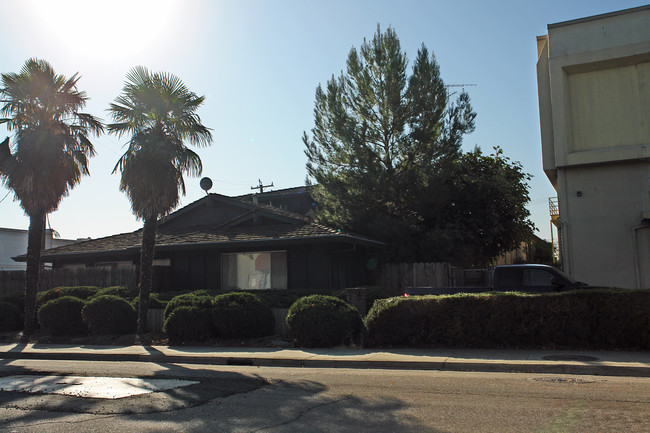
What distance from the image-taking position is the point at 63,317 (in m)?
16.8

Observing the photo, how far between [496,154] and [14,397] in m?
24.0

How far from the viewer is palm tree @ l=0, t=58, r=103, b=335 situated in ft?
57.4

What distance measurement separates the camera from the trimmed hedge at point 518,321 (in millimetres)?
11156

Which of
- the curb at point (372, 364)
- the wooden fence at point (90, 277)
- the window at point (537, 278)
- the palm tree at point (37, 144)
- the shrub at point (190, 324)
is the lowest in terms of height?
the curb at point (372, 364)

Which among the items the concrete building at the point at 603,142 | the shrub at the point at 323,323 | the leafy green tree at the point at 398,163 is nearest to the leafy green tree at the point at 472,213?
the leafy green tree at the point at 398,163

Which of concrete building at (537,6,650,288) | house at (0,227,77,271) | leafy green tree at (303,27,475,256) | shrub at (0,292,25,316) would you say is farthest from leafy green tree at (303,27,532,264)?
house at (0,227,77,271)

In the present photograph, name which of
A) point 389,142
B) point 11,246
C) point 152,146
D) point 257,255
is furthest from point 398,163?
point 11,246

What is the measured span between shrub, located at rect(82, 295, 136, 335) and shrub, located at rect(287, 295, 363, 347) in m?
5.75

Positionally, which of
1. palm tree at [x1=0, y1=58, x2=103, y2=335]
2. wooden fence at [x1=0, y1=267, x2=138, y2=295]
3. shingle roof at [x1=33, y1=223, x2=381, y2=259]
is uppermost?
palm tree at [x1=0, y1=58, x2=103, y2=335]

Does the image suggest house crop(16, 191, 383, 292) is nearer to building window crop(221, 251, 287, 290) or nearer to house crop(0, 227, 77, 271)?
building window crop(221, 251, 287, 290)

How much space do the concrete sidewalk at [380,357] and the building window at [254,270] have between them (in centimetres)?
717

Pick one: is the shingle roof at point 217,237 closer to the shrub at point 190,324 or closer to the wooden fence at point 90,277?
the wooden fence at point 90,277

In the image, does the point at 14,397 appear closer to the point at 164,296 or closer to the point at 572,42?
the point at 164,296

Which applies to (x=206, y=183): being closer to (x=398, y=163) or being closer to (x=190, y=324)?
(x=398, y=163)
